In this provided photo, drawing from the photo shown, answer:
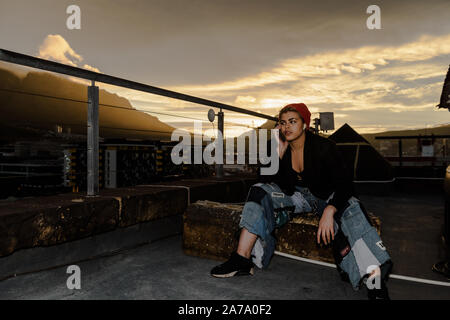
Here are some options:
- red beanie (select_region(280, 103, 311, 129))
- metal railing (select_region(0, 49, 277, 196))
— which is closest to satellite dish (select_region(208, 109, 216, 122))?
metal railing (select_region(0, 49, 277, 196))

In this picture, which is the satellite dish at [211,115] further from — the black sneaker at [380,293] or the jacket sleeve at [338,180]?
the black sneaker at [380,293]

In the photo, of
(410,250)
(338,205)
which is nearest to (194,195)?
(338,205)

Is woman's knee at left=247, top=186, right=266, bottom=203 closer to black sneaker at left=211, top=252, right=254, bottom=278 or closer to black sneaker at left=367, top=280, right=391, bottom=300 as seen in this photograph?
black sneaker at left=211, top=252, right=254, bottom=278

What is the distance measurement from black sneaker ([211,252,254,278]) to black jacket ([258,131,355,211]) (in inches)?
24.1

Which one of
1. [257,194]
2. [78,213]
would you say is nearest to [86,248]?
[78,213]

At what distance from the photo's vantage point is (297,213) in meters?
2.50

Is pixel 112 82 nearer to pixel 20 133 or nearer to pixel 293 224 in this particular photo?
pixel 293 224

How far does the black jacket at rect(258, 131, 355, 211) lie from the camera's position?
211 centimetres

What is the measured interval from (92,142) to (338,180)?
191 centimetres

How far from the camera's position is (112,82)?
2709mm

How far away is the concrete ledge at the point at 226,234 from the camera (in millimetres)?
2510

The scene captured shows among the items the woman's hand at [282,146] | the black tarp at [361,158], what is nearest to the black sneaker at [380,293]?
the woman's hand at [282,146]
